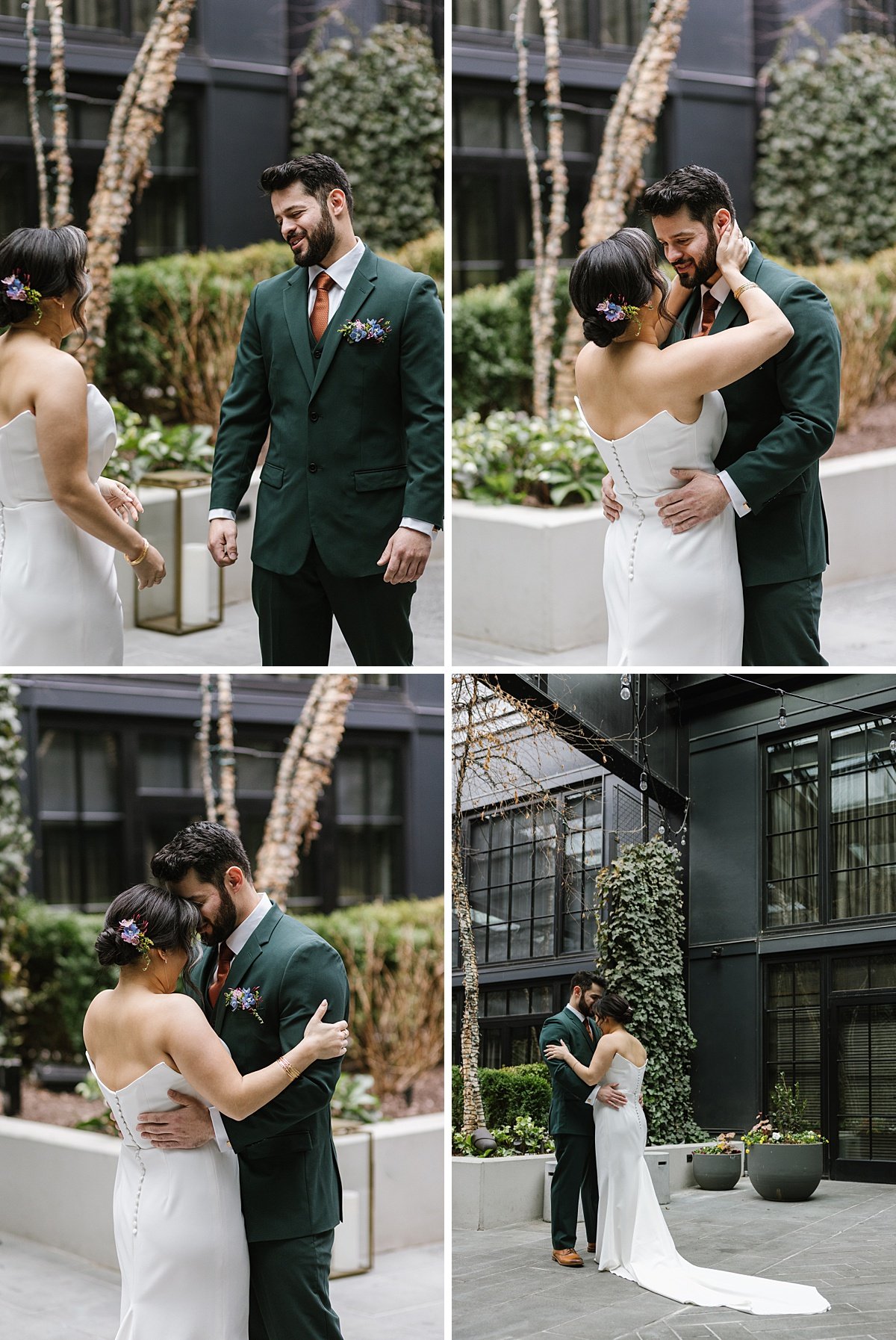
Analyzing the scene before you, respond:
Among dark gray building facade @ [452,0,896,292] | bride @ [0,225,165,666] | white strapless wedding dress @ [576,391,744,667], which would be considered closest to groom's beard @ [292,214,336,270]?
bride @ [0,225,165,666]

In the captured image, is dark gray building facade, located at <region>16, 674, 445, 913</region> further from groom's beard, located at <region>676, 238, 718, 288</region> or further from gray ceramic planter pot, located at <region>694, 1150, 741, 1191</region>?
groom's beard, located at <region>676, 238, 718, 288</region>

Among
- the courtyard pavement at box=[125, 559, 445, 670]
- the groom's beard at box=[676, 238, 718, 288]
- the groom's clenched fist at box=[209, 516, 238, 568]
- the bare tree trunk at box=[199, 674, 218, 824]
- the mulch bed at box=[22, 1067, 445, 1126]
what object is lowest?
the mulch bed at box=[22, 1067, 445, 1126]

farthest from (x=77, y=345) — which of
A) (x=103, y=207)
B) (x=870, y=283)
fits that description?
(x=870, y=283)

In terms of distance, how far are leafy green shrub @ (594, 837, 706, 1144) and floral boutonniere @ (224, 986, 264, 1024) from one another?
1.07 m

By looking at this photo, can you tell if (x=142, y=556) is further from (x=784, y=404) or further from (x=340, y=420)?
(x=784, y=404)

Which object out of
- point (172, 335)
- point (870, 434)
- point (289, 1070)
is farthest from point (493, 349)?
point (289, 1070)

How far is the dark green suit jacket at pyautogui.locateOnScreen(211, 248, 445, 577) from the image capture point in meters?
3.47

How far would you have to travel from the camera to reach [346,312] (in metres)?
3.46

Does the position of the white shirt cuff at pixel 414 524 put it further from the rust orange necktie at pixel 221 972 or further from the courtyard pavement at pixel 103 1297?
the courtyard pavement at pixel 103 1297

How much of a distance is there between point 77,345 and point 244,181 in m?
1.90

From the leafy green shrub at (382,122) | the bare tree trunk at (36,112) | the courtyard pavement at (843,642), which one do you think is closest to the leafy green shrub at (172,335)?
the bare tree trunk at (36,112)

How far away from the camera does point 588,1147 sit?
3.71 metres

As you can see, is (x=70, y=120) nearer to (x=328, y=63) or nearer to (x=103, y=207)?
(x=103, y=207)

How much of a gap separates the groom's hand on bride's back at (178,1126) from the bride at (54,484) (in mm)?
1239
